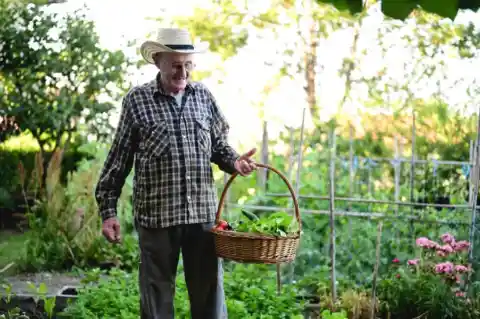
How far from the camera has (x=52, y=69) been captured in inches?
Answer: 272

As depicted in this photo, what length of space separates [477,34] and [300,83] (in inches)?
80.6

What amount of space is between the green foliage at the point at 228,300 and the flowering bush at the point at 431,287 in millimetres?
540

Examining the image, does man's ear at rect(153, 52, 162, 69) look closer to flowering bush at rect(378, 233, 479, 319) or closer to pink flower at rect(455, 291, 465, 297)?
flowering bush at rect(378, 233, 479, 319)

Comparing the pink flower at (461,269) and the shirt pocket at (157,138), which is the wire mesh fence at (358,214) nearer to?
the pink flower at (461,269)

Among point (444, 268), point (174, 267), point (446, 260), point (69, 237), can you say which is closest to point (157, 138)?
point (174, 267)

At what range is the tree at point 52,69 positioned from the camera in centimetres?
690

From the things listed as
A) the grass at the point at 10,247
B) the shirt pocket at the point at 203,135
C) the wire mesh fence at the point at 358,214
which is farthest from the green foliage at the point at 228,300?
the grass at the point at 10,247

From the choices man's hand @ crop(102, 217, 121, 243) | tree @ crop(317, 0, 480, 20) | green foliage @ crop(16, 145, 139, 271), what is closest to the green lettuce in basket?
man's hand @ crop(102, 217, 121, 243)

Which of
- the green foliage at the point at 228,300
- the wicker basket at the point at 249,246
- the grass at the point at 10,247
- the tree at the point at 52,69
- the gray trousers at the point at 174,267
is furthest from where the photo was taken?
the tree at the point at 52,69

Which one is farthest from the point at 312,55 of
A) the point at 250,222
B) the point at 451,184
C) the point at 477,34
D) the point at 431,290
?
the point at 250,222

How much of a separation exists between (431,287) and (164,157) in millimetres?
1993

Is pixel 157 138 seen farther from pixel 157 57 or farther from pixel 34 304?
pixel 34 304

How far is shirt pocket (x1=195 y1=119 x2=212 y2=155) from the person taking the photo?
108 inches

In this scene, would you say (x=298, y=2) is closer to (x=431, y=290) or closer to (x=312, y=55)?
(x=312, y=55)
